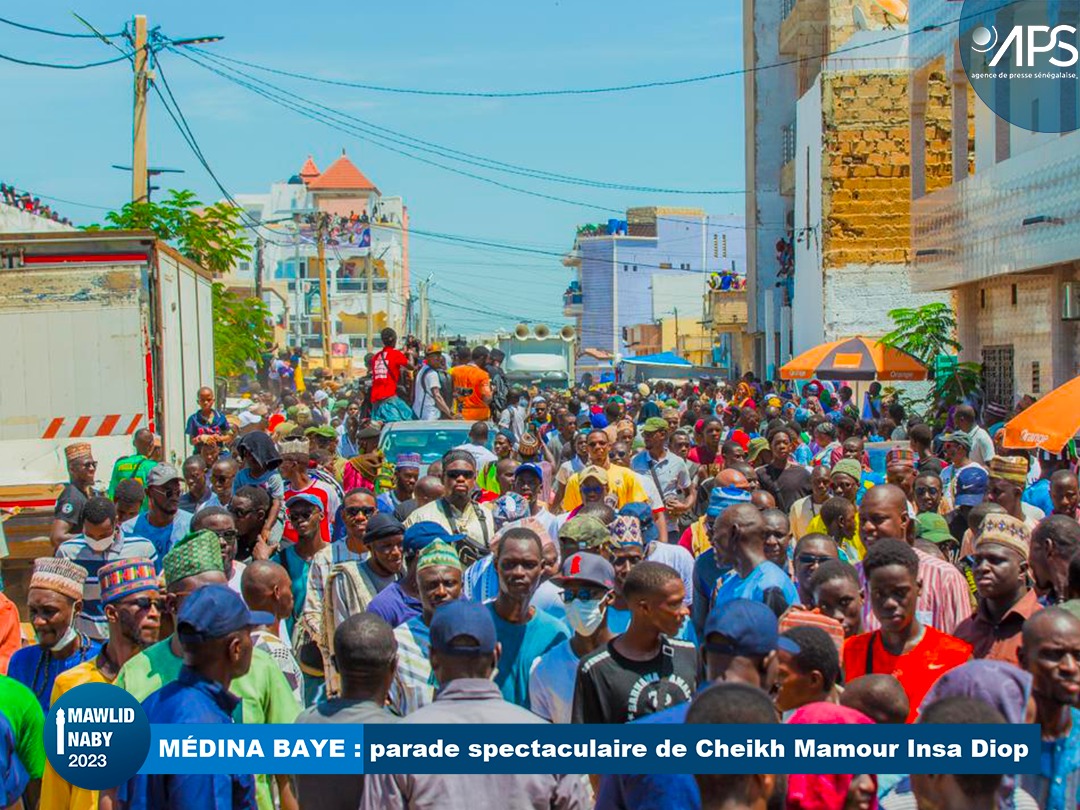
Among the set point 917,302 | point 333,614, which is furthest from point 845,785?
point 917,302

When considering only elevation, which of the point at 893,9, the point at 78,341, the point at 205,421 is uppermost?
the point at 893,9

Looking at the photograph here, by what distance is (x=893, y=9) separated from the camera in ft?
120

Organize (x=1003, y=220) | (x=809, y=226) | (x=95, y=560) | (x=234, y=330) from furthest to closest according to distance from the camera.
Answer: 1. (x=809, y=226)
2. (x=234, y=330)
3. (x=1003, y=220)
4. (x=95, y=560)

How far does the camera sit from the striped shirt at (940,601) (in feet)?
22.0

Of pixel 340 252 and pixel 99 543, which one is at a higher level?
pixel 340 252

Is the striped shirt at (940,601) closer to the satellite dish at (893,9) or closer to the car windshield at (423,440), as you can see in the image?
the car windshield at (423,440)

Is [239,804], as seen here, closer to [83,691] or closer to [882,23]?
[83,691]

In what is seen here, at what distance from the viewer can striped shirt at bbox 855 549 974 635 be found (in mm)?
6715

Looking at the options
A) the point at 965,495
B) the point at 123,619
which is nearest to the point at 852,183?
the point at 965,495

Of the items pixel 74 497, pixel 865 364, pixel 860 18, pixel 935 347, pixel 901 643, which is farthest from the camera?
pixel 860 18

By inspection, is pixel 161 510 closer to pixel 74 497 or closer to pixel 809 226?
pixel 74 497

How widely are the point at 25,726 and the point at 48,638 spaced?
89 cm

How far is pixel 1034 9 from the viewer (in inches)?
703

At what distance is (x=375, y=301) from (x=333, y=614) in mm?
114224
